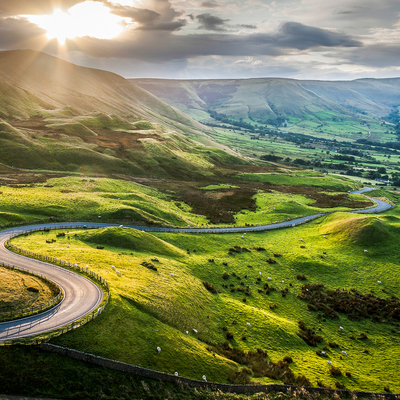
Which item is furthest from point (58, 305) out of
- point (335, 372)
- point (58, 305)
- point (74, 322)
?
point (335, 372)

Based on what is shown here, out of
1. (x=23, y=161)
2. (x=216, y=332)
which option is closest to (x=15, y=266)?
(x=216, y=332)

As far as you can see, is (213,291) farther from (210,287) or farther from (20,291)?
(20,291)

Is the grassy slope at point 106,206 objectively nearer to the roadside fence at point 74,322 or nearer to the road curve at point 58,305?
the roadside fence at point 74,322

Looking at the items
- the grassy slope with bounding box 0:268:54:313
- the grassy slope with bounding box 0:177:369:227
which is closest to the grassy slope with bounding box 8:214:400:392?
the grassy slope with bounding box 0:268:54:313

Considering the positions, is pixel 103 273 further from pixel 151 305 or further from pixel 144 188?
pixel 144 188

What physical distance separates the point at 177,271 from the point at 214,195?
88.5 meters

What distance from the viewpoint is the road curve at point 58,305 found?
32625 millimetres

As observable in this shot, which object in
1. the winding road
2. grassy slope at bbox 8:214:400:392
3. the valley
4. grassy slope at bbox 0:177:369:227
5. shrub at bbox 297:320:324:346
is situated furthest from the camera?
grassy slope at bbox 0:177:369:227

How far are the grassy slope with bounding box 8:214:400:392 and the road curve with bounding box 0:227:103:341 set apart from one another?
2.87 metres

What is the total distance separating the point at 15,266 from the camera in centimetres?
4691

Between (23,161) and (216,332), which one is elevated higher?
(23,161)

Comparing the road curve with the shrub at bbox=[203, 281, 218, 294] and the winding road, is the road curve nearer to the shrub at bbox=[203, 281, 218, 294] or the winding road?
the winding road

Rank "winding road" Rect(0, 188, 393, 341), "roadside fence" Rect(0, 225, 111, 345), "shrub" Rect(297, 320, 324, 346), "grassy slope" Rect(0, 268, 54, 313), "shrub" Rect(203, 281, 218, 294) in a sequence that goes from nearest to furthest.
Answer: "roadside fence" Rect(0, 225, 111, 345) → "winding road" Rect(0, 188, 393, 341) → "grassy slope" Rect(0, 268, 54, 313) → "shrub" Rect(297, 320, 324, 346) → "shrub" Rect(203, 281, 218, 294)

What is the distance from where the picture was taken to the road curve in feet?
107
